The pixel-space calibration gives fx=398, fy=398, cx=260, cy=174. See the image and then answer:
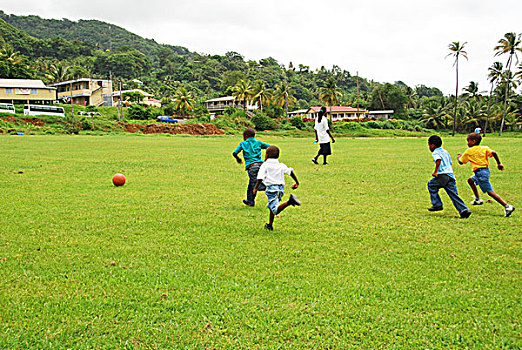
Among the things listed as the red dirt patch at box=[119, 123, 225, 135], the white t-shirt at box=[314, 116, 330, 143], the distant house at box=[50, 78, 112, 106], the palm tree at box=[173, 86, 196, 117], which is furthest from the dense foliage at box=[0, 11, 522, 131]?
the white t-shirt at box=[314, 116, 330, 143]

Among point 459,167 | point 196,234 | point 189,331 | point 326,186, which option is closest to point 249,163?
point 196,234

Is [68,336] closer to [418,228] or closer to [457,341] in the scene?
[457,341]

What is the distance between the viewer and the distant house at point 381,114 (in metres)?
96.8

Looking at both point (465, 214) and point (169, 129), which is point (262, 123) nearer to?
point (169, 129)

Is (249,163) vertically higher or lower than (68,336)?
higher

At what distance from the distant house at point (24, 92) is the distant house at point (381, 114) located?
6993cm

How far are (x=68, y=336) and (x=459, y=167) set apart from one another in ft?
56.2

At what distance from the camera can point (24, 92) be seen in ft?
232

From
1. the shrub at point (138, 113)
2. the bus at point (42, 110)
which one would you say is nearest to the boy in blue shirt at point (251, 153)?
the bus at point (42, 110)

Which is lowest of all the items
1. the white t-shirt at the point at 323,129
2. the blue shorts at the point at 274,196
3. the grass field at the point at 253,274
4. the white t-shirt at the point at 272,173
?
the grass field at the point at 253,274

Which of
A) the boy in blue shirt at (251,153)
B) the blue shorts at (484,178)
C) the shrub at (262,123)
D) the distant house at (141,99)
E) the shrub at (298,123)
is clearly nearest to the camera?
the blue shorts at (484,178)

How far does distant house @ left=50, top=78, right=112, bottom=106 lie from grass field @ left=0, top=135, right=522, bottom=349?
271ft

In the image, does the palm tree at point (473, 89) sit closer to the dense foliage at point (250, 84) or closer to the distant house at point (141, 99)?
the dense foliage at point (250, 84)

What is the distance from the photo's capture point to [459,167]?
56.7 feet
